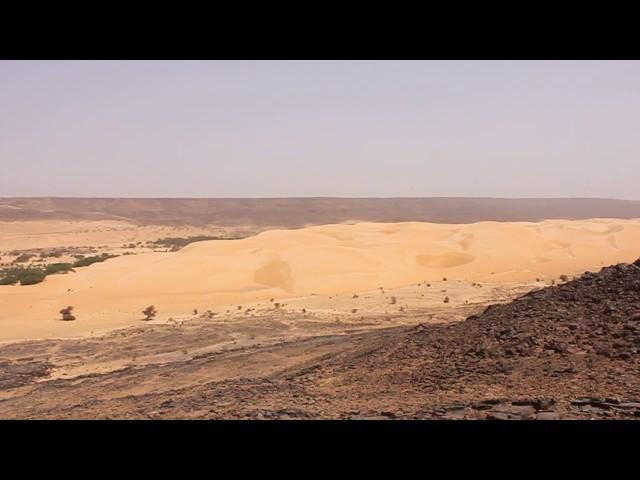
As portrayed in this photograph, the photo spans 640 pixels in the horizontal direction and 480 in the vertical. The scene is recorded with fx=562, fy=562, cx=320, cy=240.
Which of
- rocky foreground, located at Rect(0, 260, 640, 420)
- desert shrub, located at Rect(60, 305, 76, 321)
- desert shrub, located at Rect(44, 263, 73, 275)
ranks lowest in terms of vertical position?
desert shrub, located at Rect(60, 305, 76, 321)

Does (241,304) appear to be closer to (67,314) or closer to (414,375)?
(67,314)

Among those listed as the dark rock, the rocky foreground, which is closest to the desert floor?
the rocky foreground

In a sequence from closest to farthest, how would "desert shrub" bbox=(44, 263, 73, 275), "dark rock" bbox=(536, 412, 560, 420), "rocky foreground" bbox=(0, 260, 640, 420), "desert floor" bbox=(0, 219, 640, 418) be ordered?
"dark rock" bbox=(536, 412, 560, 420) → "rocky foreground" bbox=(0, 260, 640, 420) → "desert floor" bbox=(0, 219, 640, 418) → "desert shrub" bbox=(44, 263, 73, 275)

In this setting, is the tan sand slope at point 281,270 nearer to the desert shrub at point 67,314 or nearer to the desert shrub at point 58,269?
the desert shrub at point 67,314

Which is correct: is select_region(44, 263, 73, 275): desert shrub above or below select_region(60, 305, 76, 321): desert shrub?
above

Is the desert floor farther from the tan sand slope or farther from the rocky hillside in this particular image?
the rocky hillside
